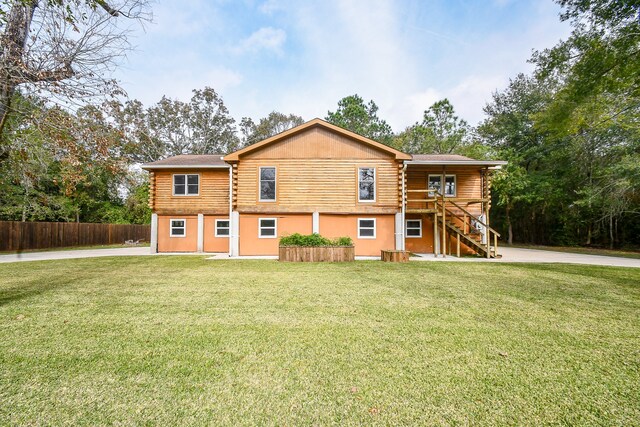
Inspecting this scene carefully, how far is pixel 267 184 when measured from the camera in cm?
1449

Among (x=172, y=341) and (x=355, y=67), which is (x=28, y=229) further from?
(x=355, y=67)

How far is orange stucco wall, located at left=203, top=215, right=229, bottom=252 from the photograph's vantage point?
16.5m

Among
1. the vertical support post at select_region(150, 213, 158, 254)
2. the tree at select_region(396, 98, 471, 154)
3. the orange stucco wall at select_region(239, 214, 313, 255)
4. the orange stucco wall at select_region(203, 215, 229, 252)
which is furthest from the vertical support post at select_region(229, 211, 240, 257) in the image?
the tree at select_region(396, 98, 471, 154)

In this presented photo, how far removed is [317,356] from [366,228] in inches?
451

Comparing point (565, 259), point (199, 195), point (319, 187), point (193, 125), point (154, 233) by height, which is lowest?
point (565, 259)

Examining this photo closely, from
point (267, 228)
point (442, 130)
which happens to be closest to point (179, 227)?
point (267, 228)

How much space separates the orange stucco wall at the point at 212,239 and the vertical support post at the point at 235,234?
2566mm

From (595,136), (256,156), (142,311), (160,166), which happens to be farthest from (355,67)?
(142,311)

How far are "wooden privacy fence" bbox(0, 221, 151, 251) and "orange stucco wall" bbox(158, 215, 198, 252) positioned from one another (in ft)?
27.6

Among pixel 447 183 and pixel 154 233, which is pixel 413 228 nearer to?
pixel 447 183

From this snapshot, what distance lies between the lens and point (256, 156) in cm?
1455

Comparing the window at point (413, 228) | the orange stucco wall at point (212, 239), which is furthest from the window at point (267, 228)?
the window at point (413, 228)

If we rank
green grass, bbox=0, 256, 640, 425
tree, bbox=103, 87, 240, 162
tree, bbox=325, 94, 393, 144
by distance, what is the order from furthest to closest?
1. tree, bbox=325, 94, 393, 144
2. tree, bbox=103, 87, 240, 162
3. green grass, bbox=0, 256, 640, 425

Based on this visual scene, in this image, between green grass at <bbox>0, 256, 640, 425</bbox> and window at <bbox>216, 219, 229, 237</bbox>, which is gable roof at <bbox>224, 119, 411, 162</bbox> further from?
green grass at <bbox>0, 256, 640, 425</bbox>
